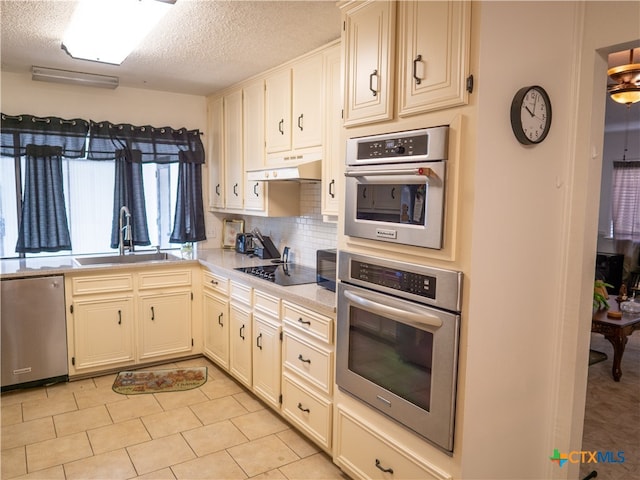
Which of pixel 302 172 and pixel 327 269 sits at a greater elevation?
pixel 302 172

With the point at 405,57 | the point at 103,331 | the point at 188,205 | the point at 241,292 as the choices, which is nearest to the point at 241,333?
the point at 241,292

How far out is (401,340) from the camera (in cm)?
199

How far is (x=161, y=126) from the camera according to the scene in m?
4.41

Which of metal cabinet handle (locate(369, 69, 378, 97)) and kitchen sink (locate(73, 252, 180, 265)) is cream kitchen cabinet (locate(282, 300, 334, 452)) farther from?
kitchen sink (locate(73, 252, 180, 265))

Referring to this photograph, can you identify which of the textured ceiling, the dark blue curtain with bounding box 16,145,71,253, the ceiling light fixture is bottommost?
the dark blue curtain with bounding box 16,145,71,253

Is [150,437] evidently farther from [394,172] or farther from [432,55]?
[432,55]

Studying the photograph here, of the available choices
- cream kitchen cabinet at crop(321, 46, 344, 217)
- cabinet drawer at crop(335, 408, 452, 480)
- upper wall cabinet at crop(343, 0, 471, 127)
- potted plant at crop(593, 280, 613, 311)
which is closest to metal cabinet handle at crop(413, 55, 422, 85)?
upper wall cabinet at crop(343, 0, 471, 127)

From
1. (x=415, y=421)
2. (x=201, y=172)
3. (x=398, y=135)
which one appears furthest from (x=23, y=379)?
(x=398, y=135)

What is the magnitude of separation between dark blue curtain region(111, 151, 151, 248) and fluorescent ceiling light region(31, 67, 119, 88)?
60 cm

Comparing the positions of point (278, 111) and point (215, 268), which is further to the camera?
point (215, 268)

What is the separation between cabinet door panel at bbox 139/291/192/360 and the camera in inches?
152

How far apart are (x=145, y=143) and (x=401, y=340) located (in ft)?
10.8

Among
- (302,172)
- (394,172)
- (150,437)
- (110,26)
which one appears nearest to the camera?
(394,172)

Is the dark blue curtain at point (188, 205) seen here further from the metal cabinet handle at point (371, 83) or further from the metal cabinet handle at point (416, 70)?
the metal cabinet handle at point (416, 70)
